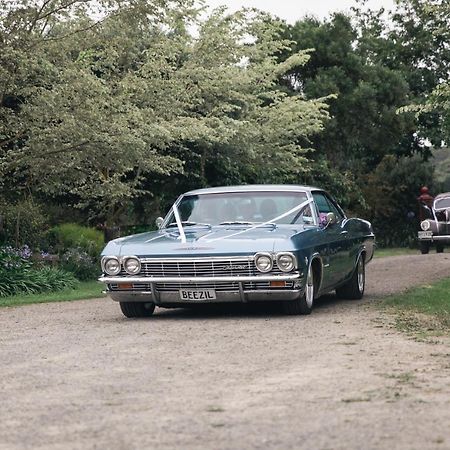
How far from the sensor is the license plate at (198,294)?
12.1 m

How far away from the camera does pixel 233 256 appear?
1203 centimetres

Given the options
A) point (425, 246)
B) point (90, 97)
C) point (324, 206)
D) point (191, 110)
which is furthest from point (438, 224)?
point (324, 206)

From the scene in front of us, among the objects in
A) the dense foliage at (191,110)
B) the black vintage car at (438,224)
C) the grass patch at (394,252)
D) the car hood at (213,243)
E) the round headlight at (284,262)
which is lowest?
the grass patch at (394,252)

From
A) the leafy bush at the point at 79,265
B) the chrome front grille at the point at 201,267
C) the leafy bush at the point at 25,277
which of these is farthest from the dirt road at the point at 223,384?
the leafy bush at the point at 79,265

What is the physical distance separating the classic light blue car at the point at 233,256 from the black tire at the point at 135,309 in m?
0.01

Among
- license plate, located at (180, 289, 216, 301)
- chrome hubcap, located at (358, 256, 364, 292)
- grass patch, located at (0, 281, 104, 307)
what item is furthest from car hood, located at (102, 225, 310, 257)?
grass patch, located at (0, 281, 104, 307)

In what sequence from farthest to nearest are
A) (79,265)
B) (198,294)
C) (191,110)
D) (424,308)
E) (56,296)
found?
(191,110)
(79,265)
(56,296)
(424,308)
(198,294)

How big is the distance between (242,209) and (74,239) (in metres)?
10.3

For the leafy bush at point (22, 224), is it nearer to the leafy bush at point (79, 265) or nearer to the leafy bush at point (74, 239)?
the leafy bush at point (74, 239)

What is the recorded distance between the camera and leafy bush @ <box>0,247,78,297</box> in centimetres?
1761

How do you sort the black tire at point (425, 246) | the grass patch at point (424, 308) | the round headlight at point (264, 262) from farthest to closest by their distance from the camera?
1. the black tire at point (425, 246)
2. the round headlight at point (264, 262)
3. the grass patch at point (424, 308)

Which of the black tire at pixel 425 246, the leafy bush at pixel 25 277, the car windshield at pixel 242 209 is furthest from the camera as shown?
the black tire at pixel 425 246

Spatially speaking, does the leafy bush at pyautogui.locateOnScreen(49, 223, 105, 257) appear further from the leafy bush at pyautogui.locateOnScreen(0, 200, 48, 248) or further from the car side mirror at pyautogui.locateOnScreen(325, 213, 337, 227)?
the car side mirror at pyautogui.locateOnScreen(325, 213, 337, 227)

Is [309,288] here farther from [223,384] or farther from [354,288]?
[223,384]
